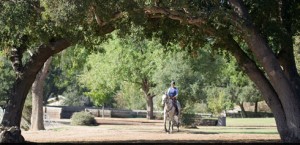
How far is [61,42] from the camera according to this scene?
64.2ft

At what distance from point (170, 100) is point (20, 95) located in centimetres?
913

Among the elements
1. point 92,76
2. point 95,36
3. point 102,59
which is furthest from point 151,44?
point 95,36

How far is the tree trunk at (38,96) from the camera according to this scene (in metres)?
29.9

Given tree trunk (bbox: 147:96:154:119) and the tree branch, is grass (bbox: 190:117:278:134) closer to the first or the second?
the tree branch

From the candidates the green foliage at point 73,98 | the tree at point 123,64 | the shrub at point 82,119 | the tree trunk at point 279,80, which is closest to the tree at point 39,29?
the tree trunk at point 279,80

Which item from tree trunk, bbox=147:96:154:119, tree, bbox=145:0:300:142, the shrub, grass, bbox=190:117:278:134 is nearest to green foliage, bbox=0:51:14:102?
tree trunk, bbox=147:96:154:119

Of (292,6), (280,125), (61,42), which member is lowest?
(280,125)

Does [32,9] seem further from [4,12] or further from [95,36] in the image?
[95,36]

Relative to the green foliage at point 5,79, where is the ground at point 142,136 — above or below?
below

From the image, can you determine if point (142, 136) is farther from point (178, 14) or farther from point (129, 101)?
point (129, 101)

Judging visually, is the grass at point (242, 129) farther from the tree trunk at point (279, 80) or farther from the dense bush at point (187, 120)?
the tree trunk at point (279, 80)

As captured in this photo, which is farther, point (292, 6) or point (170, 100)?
point (170, 100)

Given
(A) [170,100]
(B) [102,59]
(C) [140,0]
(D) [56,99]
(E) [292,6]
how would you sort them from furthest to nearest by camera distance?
(D) [56,99], (B) [102,59], (A) [170,100], (E) [292,6], (C) [140,0]

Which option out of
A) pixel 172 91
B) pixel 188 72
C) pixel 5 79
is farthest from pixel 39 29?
pixel 5 79
